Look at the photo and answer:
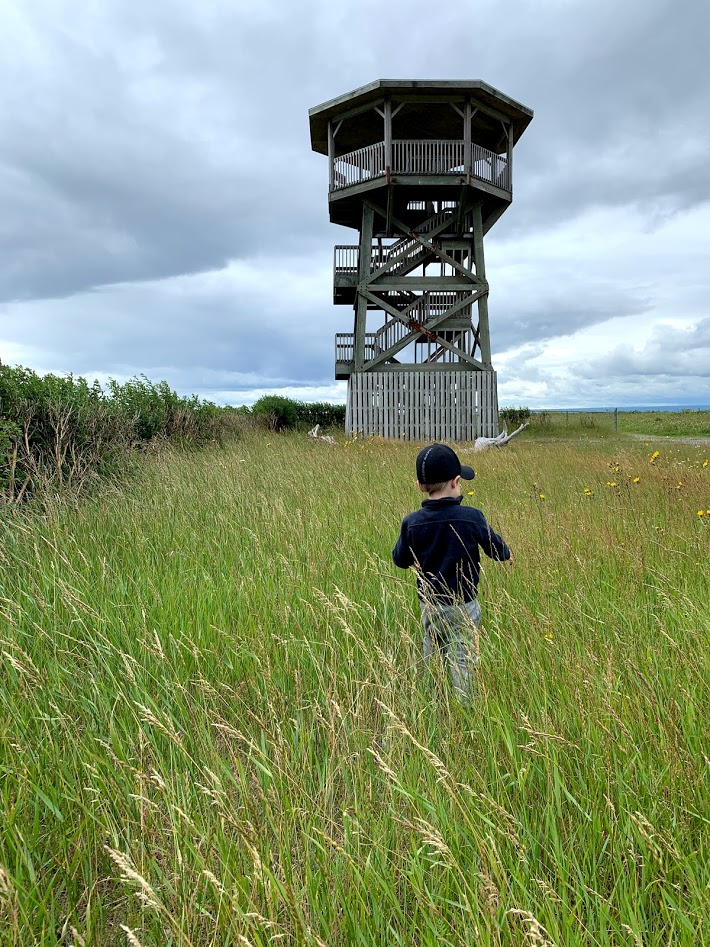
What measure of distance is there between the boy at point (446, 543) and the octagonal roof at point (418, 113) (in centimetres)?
1447

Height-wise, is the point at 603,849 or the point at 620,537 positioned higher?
the point at 620,537

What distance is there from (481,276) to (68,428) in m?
12.5

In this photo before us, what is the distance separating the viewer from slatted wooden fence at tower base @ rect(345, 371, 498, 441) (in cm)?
1630

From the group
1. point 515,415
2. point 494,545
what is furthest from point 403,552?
point 515,415

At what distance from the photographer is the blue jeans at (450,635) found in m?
2.38

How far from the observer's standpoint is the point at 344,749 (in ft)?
6.37

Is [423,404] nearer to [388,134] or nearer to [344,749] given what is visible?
[388,134]

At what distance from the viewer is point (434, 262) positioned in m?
16.9

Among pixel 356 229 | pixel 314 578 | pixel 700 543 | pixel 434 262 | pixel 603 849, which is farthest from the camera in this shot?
pixel 356 229

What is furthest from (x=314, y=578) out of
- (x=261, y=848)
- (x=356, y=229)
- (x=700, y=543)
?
(x=356, y=229)

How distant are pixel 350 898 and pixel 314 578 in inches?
92.1

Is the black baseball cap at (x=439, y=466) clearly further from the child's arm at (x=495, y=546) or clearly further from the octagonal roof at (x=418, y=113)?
the octagonal roof at (x=418, y=113)

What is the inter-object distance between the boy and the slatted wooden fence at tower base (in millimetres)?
13429

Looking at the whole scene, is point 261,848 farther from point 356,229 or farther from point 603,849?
point 356,229
